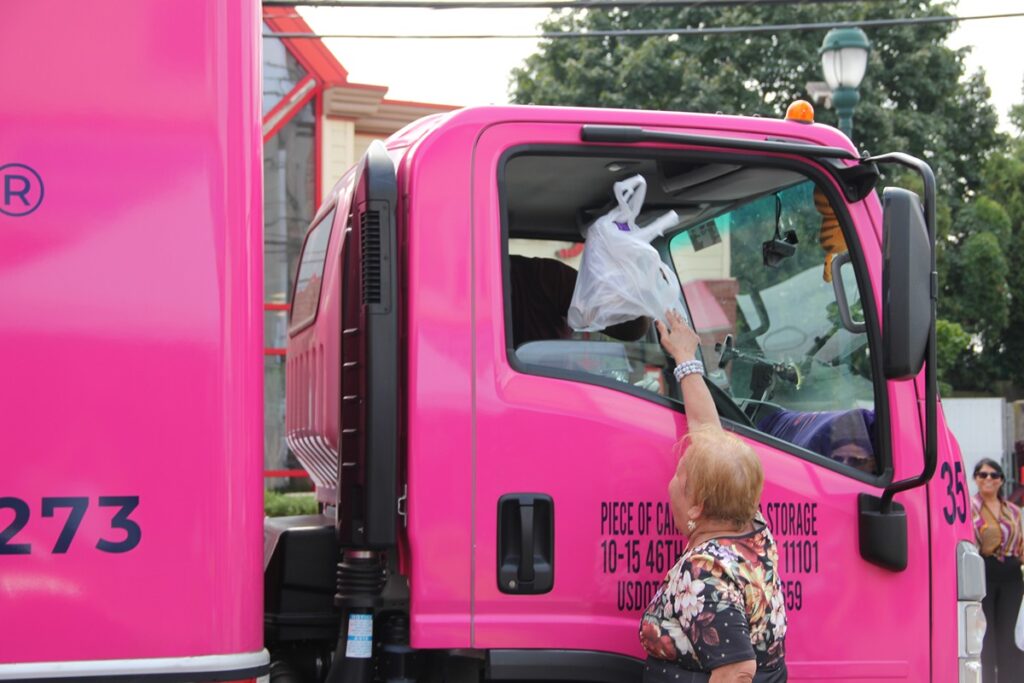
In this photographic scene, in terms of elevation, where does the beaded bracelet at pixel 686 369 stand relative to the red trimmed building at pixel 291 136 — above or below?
below

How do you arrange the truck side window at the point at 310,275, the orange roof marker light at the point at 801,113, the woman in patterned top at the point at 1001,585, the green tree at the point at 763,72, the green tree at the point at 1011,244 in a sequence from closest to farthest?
the orange roof marker light at the point at 801,113 < the truck side window at the point at 310,275 < the woman in patterned top at the point at 1001,585 < the green tree at the point at 763,72 < the green tree at the point at 1011,244

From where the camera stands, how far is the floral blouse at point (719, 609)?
2949 millimetres

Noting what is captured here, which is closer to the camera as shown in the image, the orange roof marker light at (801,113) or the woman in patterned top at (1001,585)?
the orange roof marker light at (801,113)

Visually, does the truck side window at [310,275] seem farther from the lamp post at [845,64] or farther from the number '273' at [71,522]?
the lamp post at [845,64]

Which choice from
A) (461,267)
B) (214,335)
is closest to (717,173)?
(461,267)

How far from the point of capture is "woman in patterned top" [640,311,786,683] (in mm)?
2953

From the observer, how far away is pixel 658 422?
3256mm

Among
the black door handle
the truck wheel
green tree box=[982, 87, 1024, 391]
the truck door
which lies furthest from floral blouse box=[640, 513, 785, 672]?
green tree box=[982, 87, 1024, 391]

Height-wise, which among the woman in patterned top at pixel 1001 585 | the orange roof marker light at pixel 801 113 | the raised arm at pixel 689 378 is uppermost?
the orange roof marker light at pixel 801 113

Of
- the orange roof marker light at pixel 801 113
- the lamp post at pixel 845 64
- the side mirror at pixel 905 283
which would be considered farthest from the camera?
the lamp post at pixel 845 64

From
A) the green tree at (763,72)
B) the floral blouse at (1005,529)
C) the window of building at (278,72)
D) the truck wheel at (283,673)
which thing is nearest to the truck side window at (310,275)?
the truck wheel at (283,673)

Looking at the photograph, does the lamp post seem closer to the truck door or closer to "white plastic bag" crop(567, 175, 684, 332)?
the truck door

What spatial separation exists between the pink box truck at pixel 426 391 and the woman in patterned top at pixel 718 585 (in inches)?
5.7

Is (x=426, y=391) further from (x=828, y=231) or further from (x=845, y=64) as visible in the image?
(x=845, y=64)
